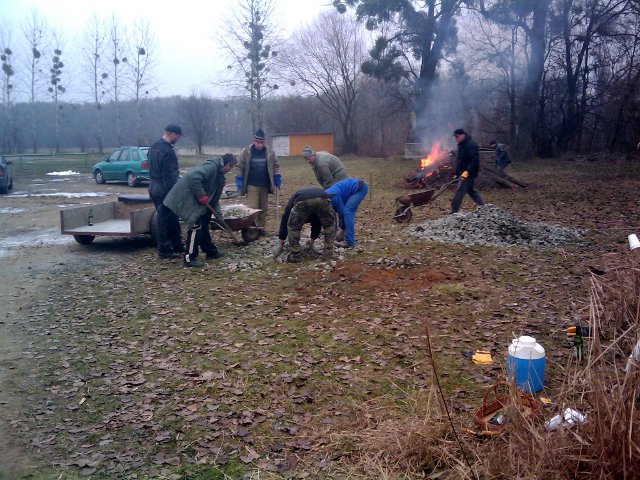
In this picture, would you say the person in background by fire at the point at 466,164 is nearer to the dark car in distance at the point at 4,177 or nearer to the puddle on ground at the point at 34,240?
the puddle on ground at the point at 34,240

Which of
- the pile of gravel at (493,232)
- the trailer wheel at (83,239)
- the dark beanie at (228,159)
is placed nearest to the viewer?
the dark beanie at (228,159)

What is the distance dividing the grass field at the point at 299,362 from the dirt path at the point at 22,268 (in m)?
0.12

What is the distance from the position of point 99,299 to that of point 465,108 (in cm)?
2780

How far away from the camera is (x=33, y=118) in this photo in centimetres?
4453

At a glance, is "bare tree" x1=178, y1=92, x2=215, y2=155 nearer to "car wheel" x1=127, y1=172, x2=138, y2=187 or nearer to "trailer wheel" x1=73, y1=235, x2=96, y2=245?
"car wheel" x1=127, y1=172, x2=138, y2=187

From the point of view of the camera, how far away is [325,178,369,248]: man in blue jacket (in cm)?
821

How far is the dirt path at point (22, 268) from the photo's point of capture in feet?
12.8

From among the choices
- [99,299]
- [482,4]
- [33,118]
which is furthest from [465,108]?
[33,118]

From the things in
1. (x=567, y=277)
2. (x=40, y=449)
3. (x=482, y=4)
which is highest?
(x=482, y=4)

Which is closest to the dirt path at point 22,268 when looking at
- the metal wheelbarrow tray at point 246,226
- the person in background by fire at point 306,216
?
the metal wheelbarrow tray at point 246,226

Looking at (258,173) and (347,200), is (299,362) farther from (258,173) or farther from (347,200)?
(258,173)

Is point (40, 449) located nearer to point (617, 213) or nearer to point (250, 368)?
point (250, 368)

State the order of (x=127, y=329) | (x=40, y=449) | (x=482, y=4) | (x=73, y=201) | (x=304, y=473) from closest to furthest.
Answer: (x=304, y=473), (x=40, y=449), (x=127, y=329), (x=73, y=201), (x=482, y=4)

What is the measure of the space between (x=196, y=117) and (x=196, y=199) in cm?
4364
